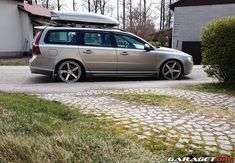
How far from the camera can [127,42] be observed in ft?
32.4

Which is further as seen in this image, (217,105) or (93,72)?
(93,72)

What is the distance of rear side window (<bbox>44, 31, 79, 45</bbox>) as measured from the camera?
373 inches

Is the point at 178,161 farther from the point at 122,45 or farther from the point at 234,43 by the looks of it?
the point at 122,45

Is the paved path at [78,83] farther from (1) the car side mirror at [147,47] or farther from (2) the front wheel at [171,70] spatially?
(1) the car side mirror at [147,47]

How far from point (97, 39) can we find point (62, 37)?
1.04 metres

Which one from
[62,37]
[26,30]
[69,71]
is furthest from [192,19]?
[69,71]

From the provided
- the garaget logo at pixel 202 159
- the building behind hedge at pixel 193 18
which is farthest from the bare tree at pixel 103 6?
A: the garaget logo at pixel 202 159

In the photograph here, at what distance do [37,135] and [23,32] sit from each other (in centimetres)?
2018

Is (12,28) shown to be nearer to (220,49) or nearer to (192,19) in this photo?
(192,19)

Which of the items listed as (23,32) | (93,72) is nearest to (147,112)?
(93,72)

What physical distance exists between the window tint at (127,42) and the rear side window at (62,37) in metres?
1.24

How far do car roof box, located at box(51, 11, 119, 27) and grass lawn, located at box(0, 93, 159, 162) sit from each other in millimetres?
6734

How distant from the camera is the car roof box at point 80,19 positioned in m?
11.7

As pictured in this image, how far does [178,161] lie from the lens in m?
3.48
